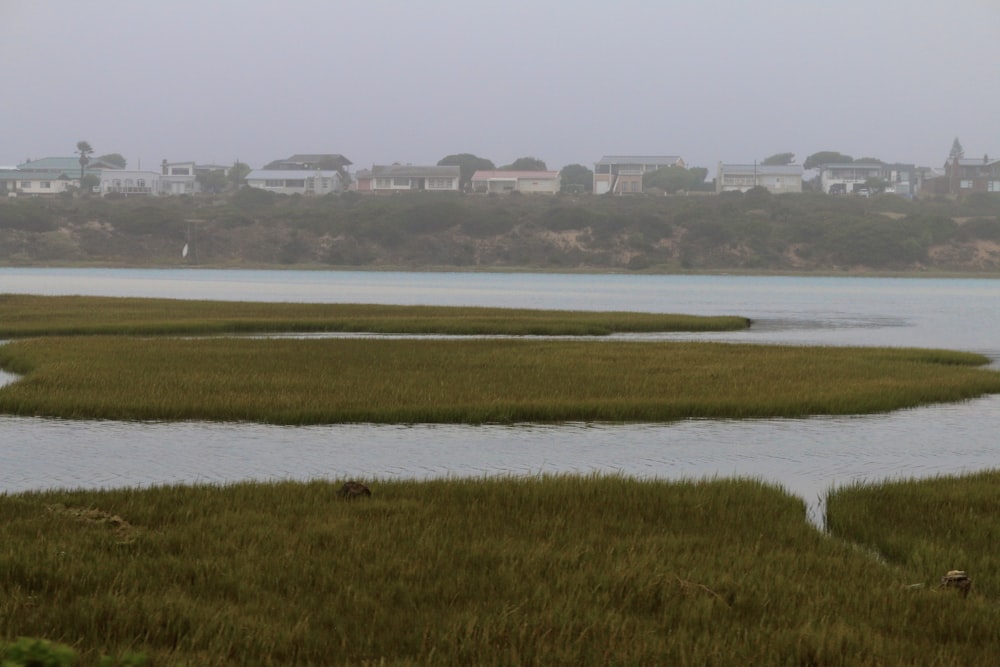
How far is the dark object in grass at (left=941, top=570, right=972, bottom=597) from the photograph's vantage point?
11461 millimetres

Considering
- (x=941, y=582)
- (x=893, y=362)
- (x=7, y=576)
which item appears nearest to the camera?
(x=7, y=576)

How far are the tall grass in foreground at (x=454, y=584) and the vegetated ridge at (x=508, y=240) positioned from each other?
516 ft

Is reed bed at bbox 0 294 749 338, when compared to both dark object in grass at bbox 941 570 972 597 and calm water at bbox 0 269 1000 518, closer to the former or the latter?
calm water at bbox 0 269 1000 518

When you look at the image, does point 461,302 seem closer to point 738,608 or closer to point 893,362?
point 893,362

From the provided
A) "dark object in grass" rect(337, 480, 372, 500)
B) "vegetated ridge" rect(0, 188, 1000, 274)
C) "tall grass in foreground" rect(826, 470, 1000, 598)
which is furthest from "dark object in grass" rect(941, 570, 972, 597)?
"vegetated ridge" rect(0, 188, 1000, 274)

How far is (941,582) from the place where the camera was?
1178 cm

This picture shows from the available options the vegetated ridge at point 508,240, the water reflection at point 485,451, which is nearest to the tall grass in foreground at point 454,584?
the water reflection at point 485,451

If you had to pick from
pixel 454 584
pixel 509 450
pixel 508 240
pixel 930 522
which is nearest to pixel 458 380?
pixel 509 450

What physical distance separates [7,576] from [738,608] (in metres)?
6.41

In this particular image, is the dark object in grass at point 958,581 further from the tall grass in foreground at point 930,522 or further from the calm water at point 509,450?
the calm water at point 509,450

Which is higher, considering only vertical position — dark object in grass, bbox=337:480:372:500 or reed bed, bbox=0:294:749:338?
dark object in grass, bbox=337:480:372:500

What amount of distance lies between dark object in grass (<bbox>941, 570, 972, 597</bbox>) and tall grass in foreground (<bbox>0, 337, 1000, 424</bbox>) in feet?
45.5

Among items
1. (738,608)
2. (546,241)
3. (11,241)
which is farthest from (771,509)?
(11,241)

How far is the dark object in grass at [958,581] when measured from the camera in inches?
451
